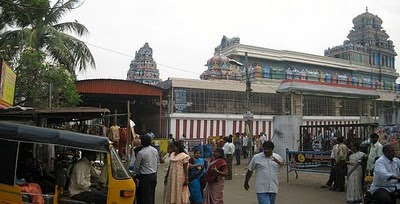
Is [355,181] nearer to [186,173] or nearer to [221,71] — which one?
[186,173]

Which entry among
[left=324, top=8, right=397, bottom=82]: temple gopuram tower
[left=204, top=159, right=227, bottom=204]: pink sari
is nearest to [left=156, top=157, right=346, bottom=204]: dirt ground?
[left=204, top=159, right=227, bottom=204]: pink sari

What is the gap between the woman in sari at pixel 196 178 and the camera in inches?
312

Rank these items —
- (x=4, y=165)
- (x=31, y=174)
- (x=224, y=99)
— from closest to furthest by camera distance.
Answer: (x=4, y=165) < (x=31, y=174) < (x=224, y=99)

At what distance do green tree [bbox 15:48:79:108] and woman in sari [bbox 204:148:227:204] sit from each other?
441 inches

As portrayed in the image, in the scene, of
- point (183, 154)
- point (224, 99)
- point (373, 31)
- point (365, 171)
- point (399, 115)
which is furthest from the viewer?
point (373, 31)

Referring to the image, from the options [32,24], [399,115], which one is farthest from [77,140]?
[32,24]

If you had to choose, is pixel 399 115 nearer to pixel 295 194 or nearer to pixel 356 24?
pixel 295 194

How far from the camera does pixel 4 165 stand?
5.25 metres

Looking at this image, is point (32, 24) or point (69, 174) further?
point (32, 24)

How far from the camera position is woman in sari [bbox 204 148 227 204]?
7086 mm

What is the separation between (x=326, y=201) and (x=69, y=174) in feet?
22.0

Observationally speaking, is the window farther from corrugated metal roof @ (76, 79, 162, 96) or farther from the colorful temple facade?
corrugated metal roof @ (76, 79, 162, 96)

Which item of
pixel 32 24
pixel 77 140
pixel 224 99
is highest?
pixel 32 24

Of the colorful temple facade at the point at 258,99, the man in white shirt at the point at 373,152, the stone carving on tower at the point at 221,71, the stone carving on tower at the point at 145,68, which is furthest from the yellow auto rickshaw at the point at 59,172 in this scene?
the stone carving on tower at the point at 145,68
